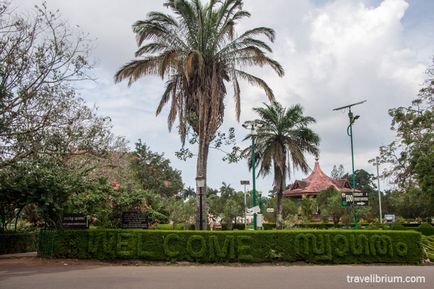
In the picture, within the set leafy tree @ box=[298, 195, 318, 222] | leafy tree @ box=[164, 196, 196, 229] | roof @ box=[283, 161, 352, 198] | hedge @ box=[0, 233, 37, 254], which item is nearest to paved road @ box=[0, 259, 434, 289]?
hedge @ box=[0, 233, 37, 254]

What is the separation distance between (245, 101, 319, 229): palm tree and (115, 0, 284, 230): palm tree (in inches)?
352

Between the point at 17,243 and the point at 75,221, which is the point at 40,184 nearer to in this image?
the point at 75,221

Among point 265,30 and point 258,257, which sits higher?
point 265,30

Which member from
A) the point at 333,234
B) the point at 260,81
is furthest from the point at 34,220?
the point at 333,234

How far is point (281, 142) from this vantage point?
30.9 metres

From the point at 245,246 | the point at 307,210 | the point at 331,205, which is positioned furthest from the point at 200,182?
the point at 331,205

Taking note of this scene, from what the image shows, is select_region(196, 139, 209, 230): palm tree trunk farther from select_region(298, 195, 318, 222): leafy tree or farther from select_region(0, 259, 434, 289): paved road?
select_region(298, 195, 318, 222): leafy tree

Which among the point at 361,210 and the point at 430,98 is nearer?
the point at 430,98

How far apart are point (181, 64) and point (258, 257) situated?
9.87 m

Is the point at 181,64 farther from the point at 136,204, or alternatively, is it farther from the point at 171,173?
the point at 171,173

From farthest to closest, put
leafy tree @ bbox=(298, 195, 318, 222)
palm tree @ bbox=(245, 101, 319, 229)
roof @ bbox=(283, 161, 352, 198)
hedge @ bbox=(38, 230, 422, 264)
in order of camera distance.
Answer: roof @ bbox=(283, 161, 352, 198), leafy tree @ bbox=(298, 195, 318, 222), palm tree @ bbox=(245, 101, 319, 229), hedge @ bbox=(38, 230, 422, 264)

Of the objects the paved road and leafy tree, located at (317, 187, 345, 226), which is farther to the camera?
leafy tree, located at (317, 187, 345, 226)

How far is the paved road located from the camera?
11422 millimetres

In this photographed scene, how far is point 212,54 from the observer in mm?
21672
